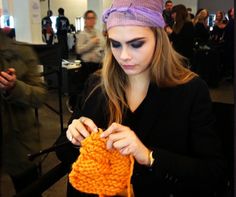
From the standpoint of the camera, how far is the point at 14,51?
5.58 ft

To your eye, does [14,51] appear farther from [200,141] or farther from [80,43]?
[80,43]

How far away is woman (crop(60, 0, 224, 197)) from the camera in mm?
1035

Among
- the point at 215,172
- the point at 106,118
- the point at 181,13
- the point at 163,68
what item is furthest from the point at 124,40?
the point at 181,13

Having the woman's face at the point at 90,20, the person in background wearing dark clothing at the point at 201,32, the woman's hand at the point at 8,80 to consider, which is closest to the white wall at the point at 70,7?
the person in background wearing dark clothing at the point at 201,32

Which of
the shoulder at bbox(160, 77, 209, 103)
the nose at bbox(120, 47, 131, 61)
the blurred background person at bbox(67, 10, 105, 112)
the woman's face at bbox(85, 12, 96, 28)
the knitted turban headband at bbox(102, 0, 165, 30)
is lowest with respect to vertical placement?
the blurred background person at bbox(67, 10, 105, 112)

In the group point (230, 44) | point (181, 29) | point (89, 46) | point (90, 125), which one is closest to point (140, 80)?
point (90, 125)

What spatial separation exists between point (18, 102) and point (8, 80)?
132mm

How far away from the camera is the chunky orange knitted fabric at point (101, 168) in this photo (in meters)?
0.99

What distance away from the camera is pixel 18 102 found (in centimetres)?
170

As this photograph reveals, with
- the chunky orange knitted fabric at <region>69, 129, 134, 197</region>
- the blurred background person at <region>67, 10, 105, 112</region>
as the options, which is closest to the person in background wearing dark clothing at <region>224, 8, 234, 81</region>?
the chunky orange knitted fabric at <region>69, 129, 134, 197</region>

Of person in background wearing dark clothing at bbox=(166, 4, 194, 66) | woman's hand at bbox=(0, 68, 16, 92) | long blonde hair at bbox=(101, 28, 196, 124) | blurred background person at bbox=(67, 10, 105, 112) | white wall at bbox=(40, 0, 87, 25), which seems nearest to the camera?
long blonde hair at bbox=(101, 28, 196, 124)

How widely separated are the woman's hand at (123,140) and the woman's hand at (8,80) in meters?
0.81

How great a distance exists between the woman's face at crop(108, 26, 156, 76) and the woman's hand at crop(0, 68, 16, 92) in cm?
69

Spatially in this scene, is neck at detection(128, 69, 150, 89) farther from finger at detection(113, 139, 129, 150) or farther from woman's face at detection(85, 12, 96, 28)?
woman's face at detection(85, 12, 96, 28)
